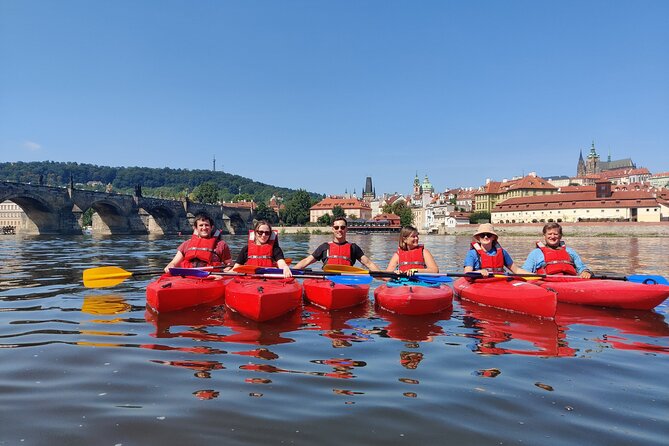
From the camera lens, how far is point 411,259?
1014 centimetres

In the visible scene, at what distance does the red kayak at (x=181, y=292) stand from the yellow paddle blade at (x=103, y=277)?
69.0 inches

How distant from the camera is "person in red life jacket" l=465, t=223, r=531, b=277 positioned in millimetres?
10109

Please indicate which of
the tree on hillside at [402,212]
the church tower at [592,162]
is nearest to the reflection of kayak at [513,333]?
the tree on hillside at [402,212]

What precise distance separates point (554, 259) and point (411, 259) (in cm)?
317

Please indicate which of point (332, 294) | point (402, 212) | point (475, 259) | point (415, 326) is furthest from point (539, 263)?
point (402, 212)

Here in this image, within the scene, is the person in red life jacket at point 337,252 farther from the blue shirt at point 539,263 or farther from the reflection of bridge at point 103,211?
the reflection of bridge at point 103,211

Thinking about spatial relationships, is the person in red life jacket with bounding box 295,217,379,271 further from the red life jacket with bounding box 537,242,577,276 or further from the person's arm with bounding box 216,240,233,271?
the red life jacket with bounding box 537,242,577,276

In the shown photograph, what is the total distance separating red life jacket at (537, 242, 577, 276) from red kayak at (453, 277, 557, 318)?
1.42 m

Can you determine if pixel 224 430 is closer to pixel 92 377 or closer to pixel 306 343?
pixel 92 377

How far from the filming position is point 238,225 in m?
114

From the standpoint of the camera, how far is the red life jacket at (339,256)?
33.9 ft

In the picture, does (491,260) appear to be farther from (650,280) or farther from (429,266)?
(650,280)

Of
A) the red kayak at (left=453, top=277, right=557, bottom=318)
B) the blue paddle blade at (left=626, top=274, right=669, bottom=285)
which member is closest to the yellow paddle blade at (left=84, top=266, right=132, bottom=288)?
the red kayak at (left=453, top=277, right=557, bottom=318)

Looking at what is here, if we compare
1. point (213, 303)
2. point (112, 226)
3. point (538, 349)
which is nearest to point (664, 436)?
point (538, 349)
